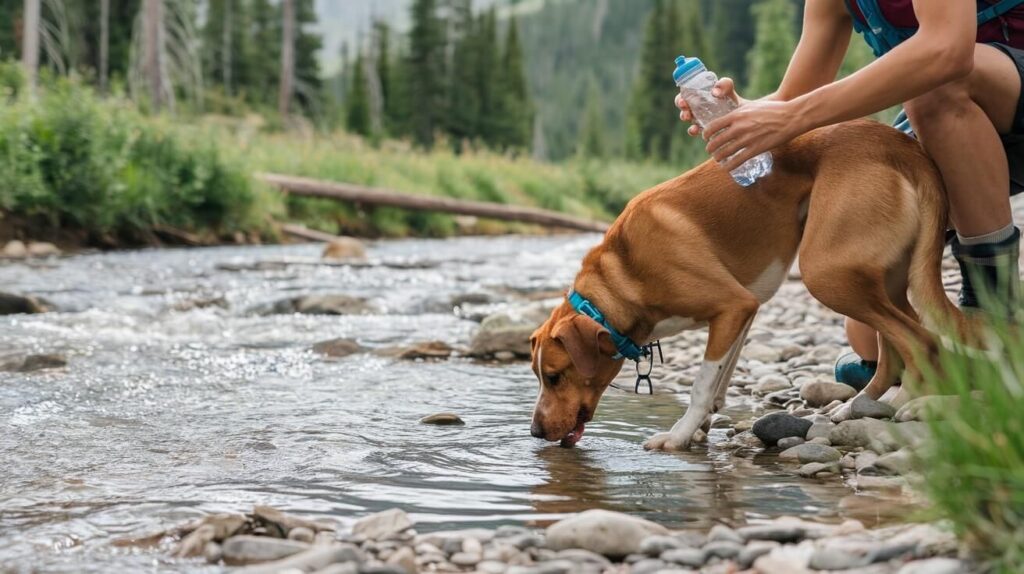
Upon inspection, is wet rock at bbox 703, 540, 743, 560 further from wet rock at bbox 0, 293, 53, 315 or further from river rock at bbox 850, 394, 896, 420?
wet rock at bbox 0, 293, 53, 315

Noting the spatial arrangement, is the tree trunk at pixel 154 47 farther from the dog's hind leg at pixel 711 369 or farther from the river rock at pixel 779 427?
the river rock at pixel 779 427

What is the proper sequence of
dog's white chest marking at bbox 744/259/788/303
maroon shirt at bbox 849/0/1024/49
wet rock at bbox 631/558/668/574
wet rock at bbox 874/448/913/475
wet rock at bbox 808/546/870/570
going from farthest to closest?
dog's white chest marking at bbox 744/259/788/303 → maroon shirt at bbox 849/0/1024/49 → wet rock at bbox 874/448/913/475 → wet rock at bbox 631/558/668/574 → wet rock at bbox 808/546/870/570

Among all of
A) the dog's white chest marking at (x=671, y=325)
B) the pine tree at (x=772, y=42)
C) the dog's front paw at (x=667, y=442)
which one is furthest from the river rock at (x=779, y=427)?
the pine tree at (x=772, y=42)

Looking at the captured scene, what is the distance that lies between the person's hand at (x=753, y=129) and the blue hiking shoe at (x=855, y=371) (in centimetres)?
159

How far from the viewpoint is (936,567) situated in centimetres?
230

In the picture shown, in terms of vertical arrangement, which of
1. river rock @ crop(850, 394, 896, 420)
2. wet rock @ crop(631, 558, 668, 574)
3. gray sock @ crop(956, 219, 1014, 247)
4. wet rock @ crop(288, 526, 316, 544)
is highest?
gray sock @ crop(956, 219, 1014, 247)

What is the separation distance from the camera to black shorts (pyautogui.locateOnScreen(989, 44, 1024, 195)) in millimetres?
4062

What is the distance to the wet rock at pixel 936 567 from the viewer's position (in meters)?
2.28

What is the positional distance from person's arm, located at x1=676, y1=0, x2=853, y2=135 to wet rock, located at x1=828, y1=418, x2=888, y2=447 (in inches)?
62.6

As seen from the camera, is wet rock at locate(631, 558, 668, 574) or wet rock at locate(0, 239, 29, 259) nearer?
wet rock at locate(631, 558, 668, 574)

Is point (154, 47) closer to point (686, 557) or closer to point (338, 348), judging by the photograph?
point (338, 348)

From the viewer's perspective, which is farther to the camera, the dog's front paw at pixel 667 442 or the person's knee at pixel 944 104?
the dog's front paw at pixel 667 442

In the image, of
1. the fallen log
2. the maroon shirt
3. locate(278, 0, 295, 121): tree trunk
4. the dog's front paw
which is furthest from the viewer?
locate(278, 0, 295, 121): tree trunk

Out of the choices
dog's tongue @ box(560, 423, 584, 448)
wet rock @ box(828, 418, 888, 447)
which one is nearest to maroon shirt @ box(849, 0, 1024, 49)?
wet rock @ box(828, 418, 888, 447)
